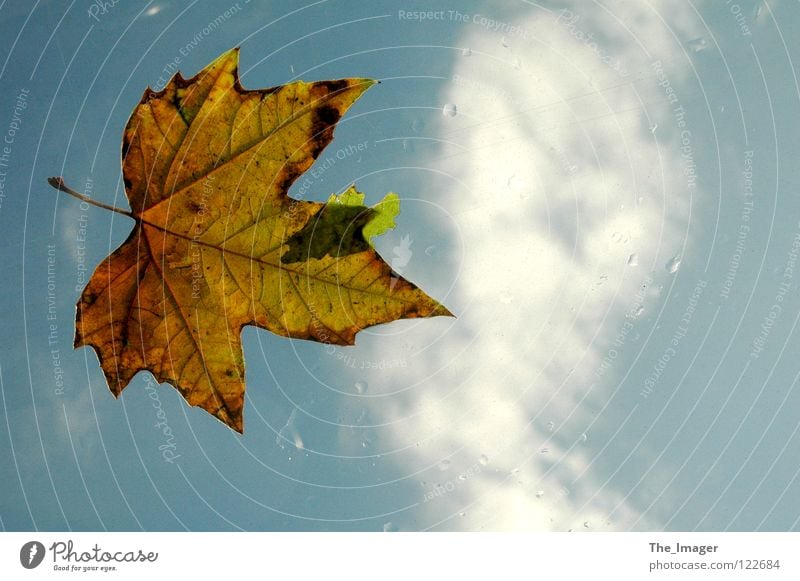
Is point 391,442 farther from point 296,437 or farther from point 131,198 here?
point 131,198

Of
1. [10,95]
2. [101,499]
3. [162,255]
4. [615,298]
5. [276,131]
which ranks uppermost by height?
[10,95]

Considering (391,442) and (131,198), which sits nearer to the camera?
(131,198)

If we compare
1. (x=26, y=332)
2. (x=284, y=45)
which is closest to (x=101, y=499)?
(x=26, y=332)

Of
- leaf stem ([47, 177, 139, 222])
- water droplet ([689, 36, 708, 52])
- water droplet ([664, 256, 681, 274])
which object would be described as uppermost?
water droplet ([689, 36, 708, 52])
